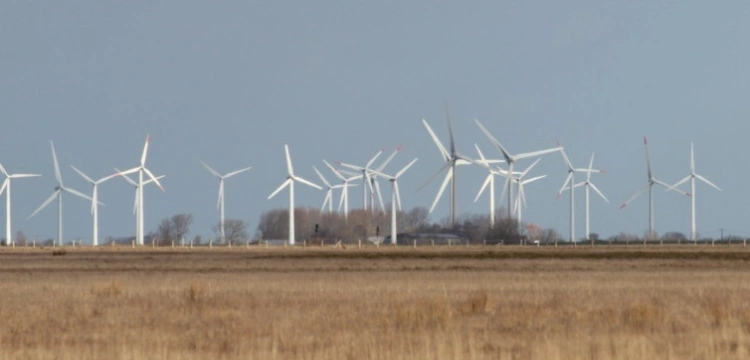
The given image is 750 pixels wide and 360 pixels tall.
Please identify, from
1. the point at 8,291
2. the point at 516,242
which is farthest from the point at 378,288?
the point at 516,242

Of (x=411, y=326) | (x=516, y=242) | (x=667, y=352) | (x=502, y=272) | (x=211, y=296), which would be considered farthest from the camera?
(x=516, y=242)

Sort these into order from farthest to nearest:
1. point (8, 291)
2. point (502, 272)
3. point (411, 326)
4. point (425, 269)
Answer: point (425, 269), point (502, 272), point (8, 291), point (411, 326)

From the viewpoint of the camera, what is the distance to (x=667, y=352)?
79.5 feet

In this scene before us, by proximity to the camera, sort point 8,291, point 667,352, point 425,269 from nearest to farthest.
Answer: point 667,352 < point 8,291 < point 425,269

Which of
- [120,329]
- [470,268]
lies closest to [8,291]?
[120,329]

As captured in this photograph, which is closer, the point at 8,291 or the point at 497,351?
the point at 497,351

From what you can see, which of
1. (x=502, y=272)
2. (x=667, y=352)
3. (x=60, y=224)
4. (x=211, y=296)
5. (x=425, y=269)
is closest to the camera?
(x=667, y=352)

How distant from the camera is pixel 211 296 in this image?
132ft

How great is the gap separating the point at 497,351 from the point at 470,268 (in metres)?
45.5

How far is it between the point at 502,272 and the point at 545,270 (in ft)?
11.7

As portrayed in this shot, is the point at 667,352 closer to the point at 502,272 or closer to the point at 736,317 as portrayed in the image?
the point at 736,317

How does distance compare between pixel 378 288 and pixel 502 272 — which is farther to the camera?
pixel 502 272

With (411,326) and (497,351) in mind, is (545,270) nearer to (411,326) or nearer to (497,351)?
(411,326)

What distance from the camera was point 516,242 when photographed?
19550 centimetres
